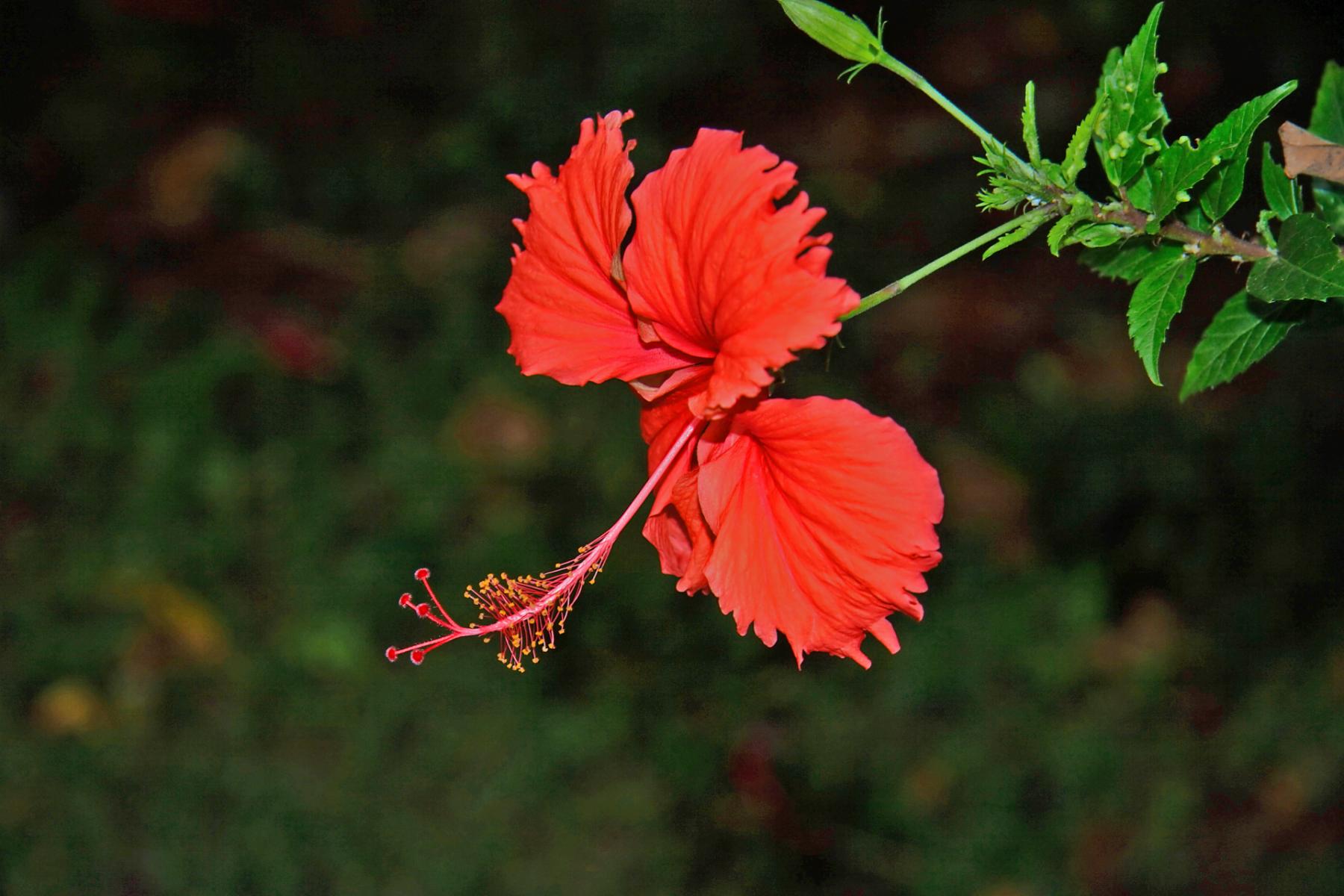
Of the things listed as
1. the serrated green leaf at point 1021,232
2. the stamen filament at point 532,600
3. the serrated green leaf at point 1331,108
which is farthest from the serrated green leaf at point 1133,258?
the stamen filament at point 532,600

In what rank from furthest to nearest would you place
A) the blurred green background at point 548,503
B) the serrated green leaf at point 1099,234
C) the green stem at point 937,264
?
1. the blurred green background at point 548,503
2. the serrated green leaf at point 1099,234
3. the green stem at point 937,264

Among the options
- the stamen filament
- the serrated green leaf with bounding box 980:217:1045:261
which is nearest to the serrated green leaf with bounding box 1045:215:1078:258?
the serrated green leaf with bounding box 980:217:1045:261

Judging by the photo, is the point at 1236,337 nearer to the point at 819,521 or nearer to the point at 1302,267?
the point at 1302,267

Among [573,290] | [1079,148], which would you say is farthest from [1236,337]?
[573,290]

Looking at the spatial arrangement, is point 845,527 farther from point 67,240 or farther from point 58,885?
point 67,240

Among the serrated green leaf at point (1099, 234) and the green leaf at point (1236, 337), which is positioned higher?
the serrated green leaf at point (1099, 234)

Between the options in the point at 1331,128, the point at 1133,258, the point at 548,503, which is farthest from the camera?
the point at 548,503

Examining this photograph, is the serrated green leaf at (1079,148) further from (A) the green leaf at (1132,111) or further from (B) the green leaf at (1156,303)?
(B) the green leaf at (1156,303)
